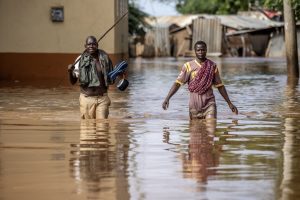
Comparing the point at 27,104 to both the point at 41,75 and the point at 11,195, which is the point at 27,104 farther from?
the point at 11,195

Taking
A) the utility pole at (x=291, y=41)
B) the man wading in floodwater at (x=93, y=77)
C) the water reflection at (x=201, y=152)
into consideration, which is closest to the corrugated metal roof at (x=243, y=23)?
the utility pole at (x=291, y=41)

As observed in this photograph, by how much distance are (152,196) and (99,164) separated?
5.08 feet

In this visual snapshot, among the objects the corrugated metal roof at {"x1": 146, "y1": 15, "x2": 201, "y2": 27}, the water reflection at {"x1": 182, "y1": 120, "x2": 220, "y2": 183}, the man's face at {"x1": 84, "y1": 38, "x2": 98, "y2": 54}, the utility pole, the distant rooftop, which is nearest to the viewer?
the water reflection at {"x1": 182, "y1": 120, "x2": 220, "y2": 183}

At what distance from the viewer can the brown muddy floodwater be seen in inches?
252

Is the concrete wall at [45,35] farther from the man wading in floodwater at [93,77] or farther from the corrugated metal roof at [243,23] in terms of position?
the corrugated metal roof at [243,23]

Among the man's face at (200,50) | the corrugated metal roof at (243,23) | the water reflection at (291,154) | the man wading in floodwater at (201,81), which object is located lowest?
the water reflection at (291,154)

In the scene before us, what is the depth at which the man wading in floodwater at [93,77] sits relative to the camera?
1113cm

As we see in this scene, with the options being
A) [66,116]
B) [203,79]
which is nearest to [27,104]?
[66,116]

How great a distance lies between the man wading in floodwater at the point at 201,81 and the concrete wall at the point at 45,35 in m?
12.2

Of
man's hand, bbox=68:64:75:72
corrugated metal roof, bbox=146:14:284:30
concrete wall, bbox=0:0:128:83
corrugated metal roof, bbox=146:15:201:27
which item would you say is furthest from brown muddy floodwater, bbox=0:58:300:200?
corrugated metal roof, bbox=146:15:201:27

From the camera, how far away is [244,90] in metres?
19.9

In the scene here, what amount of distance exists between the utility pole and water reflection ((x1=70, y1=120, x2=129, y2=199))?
14241 mm

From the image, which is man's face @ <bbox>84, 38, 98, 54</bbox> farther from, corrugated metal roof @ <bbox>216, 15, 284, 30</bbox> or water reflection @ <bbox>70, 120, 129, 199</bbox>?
corrugated metal roof @ <bbox>216, 15, 284, 30</bbox>

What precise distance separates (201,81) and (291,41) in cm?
1467
